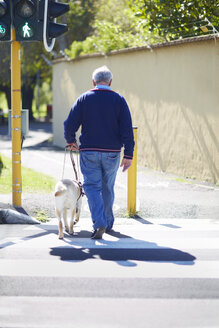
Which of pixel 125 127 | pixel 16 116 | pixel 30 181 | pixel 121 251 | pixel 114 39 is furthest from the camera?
pixel 114 39

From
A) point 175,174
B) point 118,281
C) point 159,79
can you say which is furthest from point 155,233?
point 159,79

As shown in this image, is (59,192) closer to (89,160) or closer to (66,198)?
(66,198)

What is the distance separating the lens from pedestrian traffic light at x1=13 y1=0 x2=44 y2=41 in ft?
26.2

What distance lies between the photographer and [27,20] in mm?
8016

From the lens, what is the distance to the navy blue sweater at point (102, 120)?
668cm

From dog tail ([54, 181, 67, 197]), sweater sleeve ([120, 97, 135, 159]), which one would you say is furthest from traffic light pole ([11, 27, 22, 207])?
sweater sleeve ([120, 97, 135, 159])

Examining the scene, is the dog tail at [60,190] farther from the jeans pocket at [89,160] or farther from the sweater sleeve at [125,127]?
the sweater sleeve at [125,127]

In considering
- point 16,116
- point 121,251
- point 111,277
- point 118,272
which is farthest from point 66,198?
point 16,116

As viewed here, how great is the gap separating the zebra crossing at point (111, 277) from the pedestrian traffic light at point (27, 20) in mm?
2497

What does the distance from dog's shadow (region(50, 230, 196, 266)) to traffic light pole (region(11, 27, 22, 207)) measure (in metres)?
1.80

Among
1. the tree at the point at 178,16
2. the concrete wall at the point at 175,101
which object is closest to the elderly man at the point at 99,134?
the concrete wall at the point at 175,101

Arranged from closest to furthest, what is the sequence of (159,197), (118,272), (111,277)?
(111,277) < (118,272) < (159,197)

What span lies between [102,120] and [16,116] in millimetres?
1983

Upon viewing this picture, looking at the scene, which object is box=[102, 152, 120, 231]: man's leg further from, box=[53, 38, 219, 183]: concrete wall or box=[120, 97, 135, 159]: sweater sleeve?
box=[53, 38, 219, 183]: concrete wall
